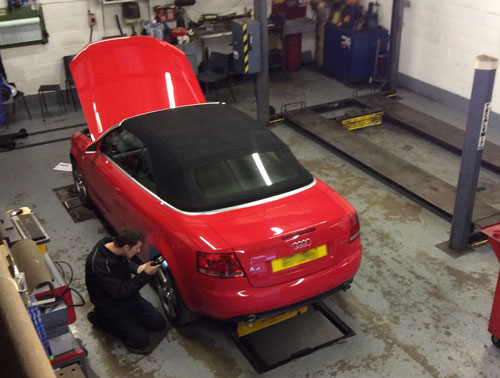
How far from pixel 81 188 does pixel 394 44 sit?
19.0 feet

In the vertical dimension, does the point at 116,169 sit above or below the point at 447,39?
below

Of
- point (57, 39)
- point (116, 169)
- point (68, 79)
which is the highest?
point (57, 39)

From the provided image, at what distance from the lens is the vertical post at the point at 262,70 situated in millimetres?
7787

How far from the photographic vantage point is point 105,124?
562 centimetres

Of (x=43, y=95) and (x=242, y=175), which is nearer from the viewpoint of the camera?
(x=242, y=175)

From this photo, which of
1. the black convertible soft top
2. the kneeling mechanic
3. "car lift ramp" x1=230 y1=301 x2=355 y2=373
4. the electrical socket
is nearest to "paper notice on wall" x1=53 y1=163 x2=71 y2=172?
the black convertible soft top

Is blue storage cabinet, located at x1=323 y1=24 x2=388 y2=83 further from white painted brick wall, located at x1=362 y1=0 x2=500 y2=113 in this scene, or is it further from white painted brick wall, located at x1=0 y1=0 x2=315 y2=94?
white painted brick wall, located at x1=0 y1=0 x2=315 y2=94

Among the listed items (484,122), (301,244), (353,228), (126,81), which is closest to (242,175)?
(301,244)

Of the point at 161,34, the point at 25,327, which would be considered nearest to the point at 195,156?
the point at 25,327

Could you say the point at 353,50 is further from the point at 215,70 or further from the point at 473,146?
the point at 473,146

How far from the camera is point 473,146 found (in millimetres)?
4953

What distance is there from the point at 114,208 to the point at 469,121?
3373 mm

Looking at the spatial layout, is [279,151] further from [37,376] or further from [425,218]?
[37,376]

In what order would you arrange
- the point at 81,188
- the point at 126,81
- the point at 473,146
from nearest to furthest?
the point at 473,146, the point at 126,81, the point at 81,188
